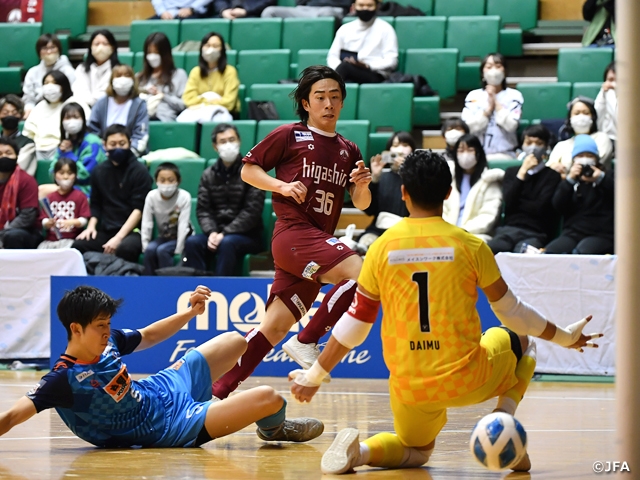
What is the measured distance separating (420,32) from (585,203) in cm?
385

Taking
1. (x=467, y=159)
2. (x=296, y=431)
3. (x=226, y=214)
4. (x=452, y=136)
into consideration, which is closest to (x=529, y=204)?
(x=467, y=159)

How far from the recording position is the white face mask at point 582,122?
375 inches

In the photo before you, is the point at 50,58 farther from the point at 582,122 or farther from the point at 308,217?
the point at 308,217

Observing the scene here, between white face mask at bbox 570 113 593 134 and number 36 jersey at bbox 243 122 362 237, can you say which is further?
white face mask at bbox 570 113 593 134

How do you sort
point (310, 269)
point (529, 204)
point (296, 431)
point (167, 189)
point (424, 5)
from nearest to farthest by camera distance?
point (296, 431)
point (310, 269)
point (529, 204)
point (167, 189)
point (424, 5)

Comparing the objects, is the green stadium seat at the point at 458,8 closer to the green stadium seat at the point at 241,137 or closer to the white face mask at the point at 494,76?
the white face mask at the point at 494,76

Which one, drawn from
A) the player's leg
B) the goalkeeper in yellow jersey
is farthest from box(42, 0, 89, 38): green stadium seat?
the goalkeeper in yellow jersey

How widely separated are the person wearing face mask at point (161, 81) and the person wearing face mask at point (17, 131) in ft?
4.80

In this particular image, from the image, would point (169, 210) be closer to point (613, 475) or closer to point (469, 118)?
point (469, 118)

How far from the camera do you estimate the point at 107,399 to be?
4.31 metres

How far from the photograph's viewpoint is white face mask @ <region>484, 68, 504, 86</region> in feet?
34.1

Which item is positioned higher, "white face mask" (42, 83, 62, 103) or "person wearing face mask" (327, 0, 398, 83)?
"person wearing face mask" (327, 0, 398, 83)

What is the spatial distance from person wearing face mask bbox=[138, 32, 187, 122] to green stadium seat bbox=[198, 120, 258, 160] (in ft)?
2.34

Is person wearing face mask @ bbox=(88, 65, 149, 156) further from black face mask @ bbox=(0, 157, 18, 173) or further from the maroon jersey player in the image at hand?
the maroon jersey player
